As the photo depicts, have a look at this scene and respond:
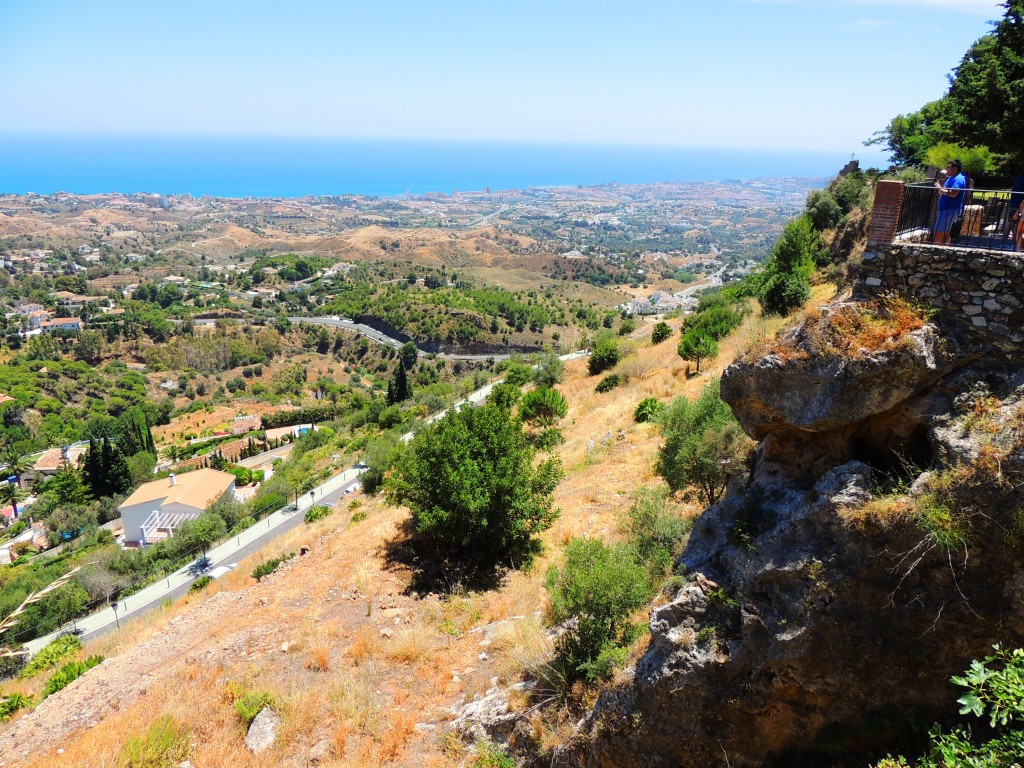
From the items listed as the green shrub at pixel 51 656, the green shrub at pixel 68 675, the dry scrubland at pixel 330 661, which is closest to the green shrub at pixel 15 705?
the green shrub at pixel 68 675

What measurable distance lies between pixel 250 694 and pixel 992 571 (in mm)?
9810

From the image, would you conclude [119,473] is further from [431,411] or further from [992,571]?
[992,571]

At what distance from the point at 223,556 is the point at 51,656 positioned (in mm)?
9488

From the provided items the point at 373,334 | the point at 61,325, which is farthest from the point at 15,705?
the point at 61,325

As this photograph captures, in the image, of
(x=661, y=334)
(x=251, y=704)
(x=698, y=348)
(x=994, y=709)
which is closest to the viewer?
(x=994, y=709)

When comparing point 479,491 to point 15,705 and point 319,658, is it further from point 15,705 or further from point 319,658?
point 15,705

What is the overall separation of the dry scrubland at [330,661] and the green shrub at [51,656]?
1452mm

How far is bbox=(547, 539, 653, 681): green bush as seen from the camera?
7.68 meters

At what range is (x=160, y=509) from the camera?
119 feet

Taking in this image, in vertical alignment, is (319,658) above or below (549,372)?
above

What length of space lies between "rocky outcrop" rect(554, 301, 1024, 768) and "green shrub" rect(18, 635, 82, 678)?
17932 mm

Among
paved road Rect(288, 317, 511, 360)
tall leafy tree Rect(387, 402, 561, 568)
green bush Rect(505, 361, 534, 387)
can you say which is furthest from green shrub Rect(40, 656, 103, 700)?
paved road Rect(288, 317, 511, 360)

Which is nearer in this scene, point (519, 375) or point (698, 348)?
point (698, 348)

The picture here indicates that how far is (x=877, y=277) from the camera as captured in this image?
612cm
